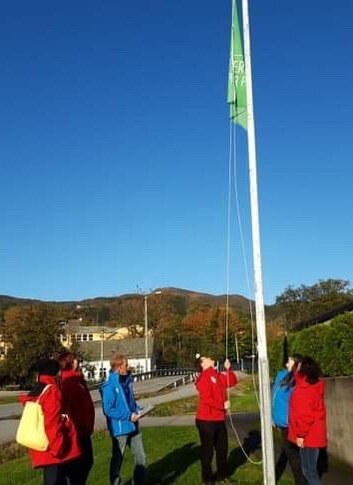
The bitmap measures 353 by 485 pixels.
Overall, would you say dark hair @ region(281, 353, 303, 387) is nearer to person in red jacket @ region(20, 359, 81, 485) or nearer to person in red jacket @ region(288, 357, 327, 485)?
person in red jacket @ region(288, 357, 327, 485)

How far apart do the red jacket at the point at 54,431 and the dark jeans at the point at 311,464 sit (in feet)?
8.55

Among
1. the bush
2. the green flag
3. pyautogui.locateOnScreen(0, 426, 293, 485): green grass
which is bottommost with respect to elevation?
pyautogui.locateOnScreen(0, 426, 293, 485): green grass

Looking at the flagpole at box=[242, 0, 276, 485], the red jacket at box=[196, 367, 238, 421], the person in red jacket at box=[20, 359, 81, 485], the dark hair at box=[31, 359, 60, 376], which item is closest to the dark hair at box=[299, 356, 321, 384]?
the flagpole at box=[242, 0, 276, 485]

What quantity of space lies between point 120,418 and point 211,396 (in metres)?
1.56

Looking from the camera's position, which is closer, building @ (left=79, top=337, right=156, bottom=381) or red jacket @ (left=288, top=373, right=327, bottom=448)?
red jacket @ (left=288, top=373, right=327, bottom=448)

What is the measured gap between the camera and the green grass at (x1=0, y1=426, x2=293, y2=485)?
10148 millimetres

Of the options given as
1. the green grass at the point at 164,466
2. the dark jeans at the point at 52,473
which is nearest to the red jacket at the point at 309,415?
the green grass at the point at 164,466

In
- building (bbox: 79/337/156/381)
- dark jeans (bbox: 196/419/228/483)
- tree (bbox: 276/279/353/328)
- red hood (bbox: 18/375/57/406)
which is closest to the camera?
red hood (bbox: 18/375/57/406)

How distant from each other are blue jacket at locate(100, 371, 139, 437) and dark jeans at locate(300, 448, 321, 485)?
2282 millimetres

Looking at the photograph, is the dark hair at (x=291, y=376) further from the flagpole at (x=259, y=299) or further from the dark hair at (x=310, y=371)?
the flagpole at (x=259, y=299)

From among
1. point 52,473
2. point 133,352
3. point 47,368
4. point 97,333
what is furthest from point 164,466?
point 97,333

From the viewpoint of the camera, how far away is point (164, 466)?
11.4 m

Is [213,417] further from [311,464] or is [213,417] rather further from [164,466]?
[311,464]

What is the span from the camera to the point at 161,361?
368 ft
